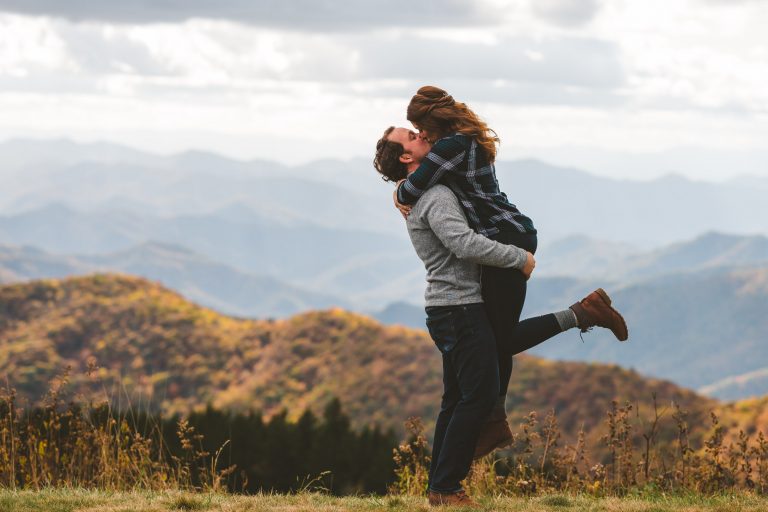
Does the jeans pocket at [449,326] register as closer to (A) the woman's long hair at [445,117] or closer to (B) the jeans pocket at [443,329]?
(B) the jeans pocket at [443,329]

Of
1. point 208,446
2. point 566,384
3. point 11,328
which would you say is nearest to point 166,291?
point 11,328

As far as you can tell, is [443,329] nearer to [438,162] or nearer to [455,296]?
[455,296]

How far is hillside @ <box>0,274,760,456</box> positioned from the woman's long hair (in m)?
47.7

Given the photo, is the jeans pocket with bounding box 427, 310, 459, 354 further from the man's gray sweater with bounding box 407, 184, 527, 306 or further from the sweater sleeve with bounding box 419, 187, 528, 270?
the sweater sleeve with bounding box 419, 187, 528, 270

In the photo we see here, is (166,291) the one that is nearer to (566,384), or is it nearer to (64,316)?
(64,316)

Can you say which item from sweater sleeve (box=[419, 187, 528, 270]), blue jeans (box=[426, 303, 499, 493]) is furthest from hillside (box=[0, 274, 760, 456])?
sweater sleeve (box=[419, 187, 528, 270])

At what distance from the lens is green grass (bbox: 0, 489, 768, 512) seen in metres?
6.14

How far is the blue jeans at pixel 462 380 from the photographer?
5637 mm

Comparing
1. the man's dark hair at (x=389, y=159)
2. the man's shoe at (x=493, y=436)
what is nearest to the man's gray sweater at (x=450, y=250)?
the man's dark hair at (x=389, y=159)

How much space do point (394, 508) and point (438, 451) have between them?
439 millimetres

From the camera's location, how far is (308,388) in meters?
61.5

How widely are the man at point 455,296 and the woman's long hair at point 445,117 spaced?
15 cm

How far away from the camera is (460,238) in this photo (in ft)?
18.1

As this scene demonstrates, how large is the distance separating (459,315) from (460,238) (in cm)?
45
